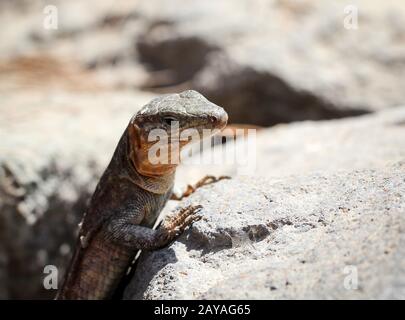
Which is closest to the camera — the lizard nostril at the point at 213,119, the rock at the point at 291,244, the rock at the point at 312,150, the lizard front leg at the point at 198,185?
the rock at the point at 291,244

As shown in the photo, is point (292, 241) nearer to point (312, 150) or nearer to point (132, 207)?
point (132, 207)

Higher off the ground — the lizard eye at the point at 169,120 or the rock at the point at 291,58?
the rock at the point at 291,58

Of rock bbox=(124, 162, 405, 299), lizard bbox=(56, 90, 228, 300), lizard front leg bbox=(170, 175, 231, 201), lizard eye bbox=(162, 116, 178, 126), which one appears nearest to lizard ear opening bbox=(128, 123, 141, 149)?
lizard bbox=(56, 90, 228, 300)

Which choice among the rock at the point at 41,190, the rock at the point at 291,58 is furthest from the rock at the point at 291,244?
the rock at the point at 291,58

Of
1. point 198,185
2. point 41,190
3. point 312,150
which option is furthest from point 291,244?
point 41,190

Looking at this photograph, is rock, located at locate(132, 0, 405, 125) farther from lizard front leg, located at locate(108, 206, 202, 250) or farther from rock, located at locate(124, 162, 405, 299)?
lizard front leg, located at locate(108, 206, 202, 250)

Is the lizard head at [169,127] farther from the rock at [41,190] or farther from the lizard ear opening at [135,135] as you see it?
the rock at [41,190]
